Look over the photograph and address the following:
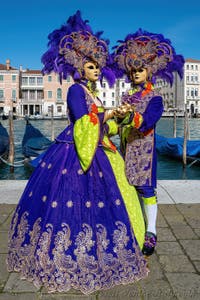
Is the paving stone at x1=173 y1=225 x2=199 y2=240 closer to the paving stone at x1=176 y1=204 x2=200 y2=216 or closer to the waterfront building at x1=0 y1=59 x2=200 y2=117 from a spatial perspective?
the paving stone at x1=176 y1=204 x2=200 y2=216

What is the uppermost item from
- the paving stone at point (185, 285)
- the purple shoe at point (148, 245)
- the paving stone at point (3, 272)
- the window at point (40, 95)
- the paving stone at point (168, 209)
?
the window at point (40, 95)

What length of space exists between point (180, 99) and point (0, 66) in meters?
36.1

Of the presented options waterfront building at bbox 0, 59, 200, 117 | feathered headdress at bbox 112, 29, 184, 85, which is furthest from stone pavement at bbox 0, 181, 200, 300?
waterfront building at bbox 0, 59, 200, 117

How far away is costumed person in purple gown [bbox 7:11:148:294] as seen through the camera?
199cm

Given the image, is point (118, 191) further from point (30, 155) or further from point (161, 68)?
point (30, 155)

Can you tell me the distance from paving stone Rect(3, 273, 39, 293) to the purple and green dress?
4 centimetres

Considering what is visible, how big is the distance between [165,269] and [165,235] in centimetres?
68

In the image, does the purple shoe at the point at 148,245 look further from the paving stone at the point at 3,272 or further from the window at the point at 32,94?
the window at the point at 32,94

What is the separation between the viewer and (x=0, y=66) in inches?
2169

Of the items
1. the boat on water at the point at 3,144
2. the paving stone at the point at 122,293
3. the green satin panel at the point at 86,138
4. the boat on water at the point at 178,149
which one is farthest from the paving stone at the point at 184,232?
the boat on water at the point at 3,144

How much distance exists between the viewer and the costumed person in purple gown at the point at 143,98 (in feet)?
7.47

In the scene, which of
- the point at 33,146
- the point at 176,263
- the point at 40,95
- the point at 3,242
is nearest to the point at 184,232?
the point at 176,263

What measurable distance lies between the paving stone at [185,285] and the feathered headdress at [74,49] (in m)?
1.47

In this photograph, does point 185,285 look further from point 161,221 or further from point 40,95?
point 40,95
